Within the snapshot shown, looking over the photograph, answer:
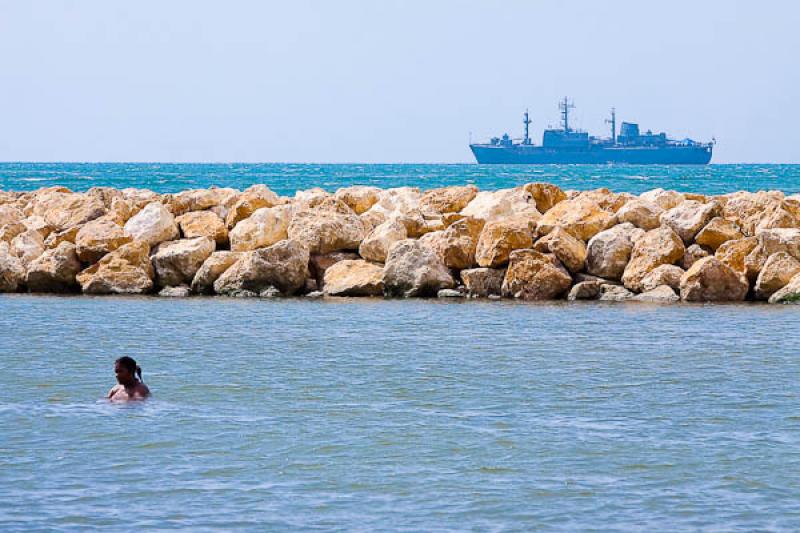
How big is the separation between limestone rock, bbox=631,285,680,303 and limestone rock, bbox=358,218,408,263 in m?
3.62

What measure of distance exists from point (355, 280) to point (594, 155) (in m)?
126

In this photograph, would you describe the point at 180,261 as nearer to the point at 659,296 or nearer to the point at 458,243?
the point at 458,243

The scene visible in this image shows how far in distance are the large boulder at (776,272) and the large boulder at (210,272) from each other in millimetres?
7677

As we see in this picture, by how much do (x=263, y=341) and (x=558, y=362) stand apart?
3.51 metres

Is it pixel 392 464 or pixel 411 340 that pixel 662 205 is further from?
pixel 392 464

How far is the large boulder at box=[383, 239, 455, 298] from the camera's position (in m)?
18.3

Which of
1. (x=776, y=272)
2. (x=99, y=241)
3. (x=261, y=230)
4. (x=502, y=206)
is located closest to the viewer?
(x=776, y=272)

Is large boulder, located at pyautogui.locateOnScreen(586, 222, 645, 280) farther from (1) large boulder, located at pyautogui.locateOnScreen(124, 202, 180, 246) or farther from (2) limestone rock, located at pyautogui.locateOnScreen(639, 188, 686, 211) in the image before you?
(1) large boulder, located at pyautogui.locateOnScreen(124, 202, 180, 246)

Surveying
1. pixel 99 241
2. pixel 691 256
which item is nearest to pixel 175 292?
pixel 99 241

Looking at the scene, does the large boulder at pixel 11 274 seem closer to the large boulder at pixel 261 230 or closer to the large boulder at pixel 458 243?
the large boulder at pixel 261 230

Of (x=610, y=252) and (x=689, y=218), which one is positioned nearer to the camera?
(x=610, y=252)

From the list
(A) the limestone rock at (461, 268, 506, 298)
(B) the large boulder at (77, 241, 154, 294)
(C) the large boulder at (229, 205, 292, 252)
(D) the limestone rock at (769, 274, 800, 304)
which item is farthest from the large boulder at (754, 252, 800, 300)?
(B) the large boulder at (77, 241, 154, 294)

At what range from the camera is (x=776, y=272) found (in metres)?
17.5

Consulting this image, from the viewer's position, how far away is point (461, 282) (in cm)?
1880
